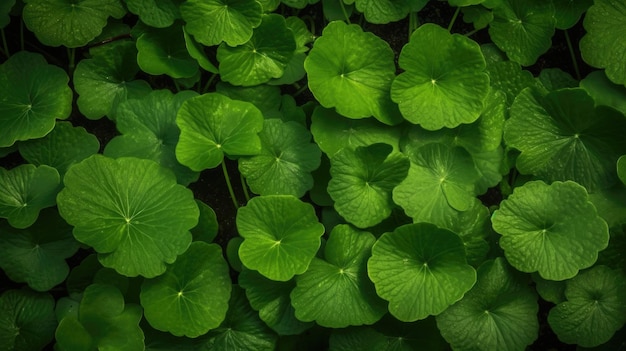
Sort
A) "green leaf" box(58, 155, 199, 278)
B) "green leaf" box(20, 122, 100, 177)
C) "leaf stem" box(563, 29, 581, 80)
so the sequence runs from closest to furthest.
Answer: "green leaf" box(58, 155, 199, 278), "green leaf" box(20, 122, 100, 177), "leaf stem" box(563, 29, 581, 80)

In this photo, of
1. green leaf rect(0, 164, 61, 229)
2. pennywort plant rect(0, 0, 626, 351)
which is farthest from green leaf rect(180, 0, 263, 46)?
green leaf rect(0, 164, 61, 229)

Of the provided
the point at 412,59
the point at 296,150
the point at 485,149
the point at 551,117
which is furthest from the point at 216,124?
the point at 551,117

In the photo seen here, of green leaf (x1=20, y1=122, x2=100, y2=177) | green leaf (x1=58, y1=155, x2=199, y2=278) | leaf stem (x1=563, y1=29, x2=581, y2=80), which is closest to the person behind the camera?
green leaf (x1=58, y1=155, x2=199, y2=278)

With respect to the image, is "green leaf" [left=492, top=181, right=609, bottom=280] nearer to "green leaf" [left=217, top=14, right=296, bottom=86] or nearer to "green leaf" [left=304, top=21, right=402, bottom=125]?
"green leaf" [left=304, top=21, right=402, bottom=125]

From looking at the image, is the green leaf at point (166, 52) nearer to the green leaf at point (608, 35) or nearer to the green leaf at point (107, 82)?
the green leaf at point (107, 82)

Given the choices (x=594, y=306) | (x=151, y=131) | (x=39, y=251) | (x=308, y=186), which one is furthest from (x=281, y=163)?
(x=594, y=306)
